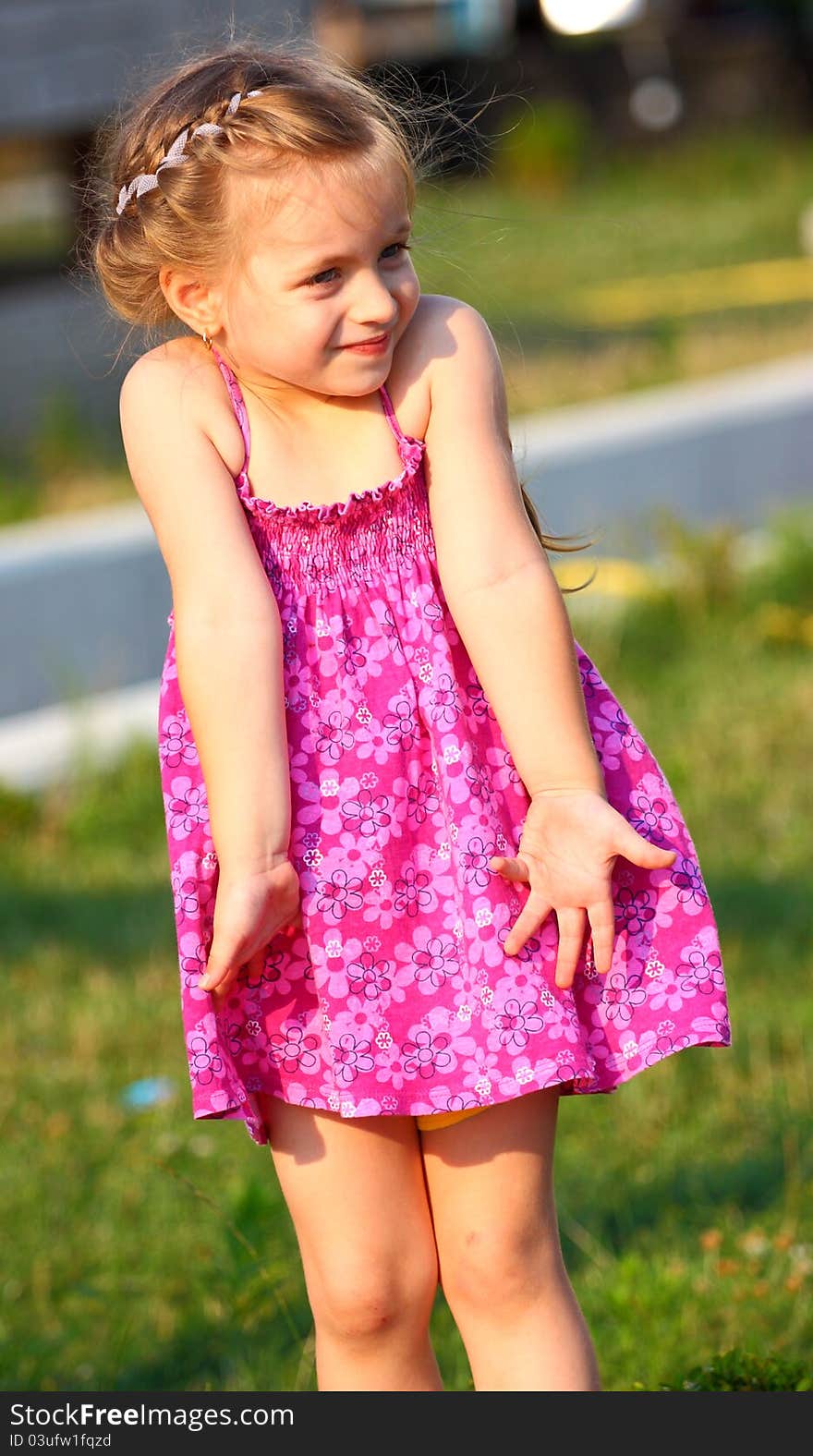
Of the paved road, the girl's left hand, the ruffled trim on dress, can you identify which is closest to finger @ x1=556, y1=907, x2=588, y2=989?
the girl's left hand

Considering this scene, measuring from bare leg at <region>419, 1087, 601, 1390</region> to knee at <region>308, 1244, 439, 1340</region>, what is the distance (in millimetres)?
34

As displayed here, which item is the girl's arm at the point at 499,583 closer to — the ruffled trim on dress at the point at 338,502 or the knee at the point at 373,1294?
the ruffled trim on dress at the point at 338,502

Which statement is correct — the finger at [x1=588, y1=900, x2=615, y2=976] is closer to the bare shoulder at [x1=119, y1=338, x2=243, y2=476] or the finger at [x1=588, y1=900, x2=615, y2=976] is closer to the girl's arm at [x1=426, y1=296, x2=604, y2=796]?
the girl's arm at [x1=426, y1=296, x2=604, y2=796]

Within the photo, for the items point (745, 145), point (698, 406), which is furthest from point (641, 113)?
point (698, 406)

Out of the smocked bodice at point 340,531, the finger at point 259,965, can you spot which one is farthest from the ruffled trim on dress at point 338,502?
the finger at point 259,965

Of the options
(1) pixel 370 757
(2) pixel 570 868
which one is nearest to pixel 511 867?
(2) pixel 570 868

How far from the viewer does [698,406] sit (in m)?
7.88

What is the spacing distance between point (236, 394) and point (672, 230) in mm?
15639

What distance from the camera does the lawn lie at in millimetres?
8336

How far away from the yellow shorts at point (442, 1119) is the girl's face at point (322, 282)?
80 cm

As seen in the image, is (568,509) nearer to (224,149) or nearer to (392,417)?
(392,417)

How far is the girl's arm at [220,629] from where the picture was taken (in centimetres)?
194

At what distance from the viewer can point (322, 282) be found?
1.94m

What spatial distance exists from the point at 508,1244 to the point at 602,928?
1.27 feet
